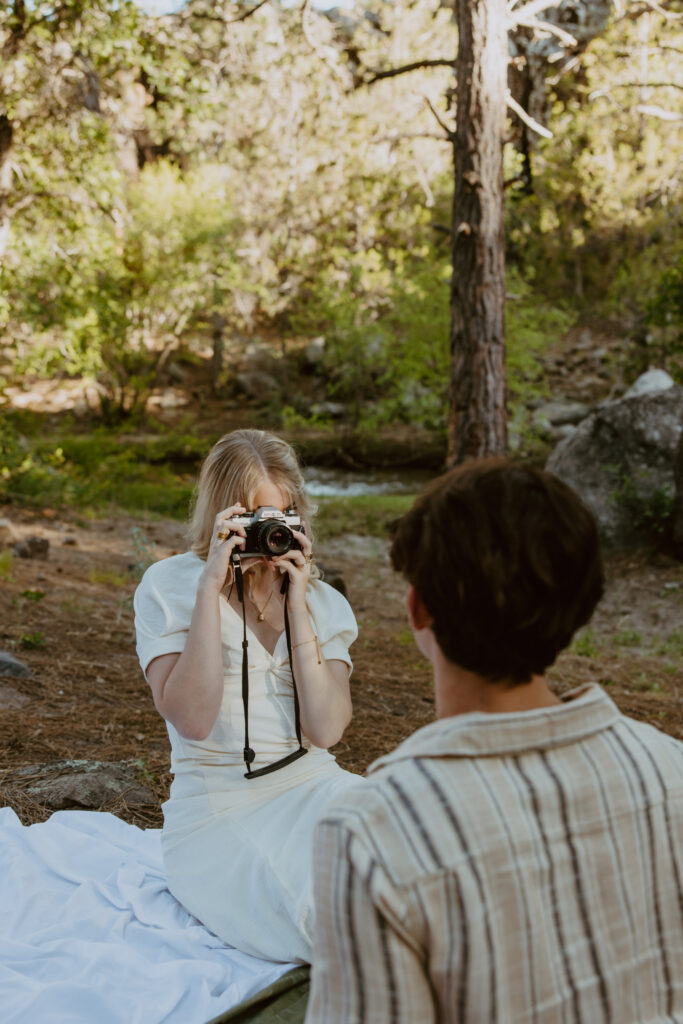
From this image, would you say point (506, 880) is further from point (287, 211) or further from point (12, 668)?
point (287, 211)

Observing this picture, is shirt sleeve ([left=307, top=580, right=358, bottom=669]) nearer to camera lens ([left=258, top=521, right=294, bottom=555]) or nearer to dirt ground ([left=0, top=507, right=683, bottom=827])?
camera lens ([left=258, top=521, right=294, bottom=555])

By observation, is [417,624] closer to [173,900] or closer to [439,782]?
[439,782]

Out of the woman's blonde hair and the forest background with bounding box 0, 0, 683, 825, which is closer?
the woman's blonde hair

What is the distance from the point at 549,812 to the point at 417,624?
0.93 feet

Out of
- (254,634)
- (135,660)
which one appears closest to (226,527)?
(254,634)

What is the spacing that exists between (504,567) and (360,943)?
450 millimetres

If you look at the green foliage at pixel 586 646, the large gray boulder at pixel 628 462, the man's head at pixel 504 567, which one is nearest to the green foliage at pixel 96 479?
the large gray boulder at pixel 628 462

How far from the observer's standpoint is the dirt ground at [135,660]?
155 inches

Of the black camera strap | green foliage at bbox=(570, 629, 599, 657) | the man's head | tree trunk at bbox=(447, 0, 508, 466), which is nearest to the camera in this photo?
the man's head

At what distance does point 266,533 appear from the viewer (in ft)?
7.82

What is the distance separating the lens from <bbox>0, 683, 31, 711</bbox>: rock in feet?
13.9

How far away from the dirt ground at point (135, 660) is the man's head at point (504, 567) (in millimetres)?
2529

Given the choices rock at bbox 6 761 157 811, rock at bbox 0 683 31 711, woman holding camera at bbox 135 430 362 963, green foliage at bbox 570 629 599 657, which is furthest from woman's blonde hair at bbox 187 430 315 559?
green foliage at bbox 570 629 599 657

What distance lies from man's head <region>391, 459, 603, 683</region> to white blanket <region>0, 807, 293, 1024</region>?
144 cm
